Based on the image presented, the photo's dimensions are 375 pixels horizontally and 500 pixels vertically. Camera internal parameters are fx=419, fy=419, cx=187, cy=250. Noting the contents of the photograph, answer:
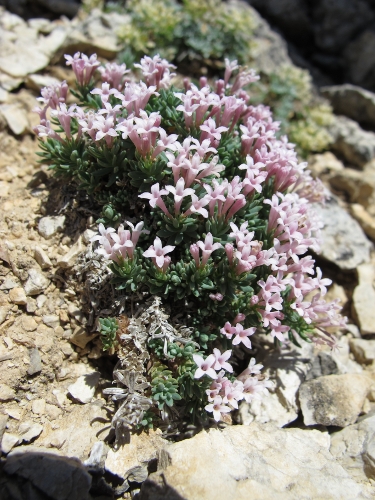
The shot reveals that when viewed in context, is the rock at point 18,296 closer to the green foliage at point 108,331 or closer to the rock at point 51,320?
the rock at point 51,320

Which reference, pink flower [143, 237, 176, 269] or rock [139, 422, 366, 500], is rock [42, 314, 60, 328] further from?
rock [139, 422, 366, 500]

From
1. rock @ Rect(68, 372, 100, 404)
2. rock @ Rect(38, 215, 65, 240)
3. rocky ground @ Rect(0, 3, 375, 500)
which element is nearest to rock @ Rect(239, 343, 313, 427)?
rocky ground @ Rect(0, 3, 375, 500)

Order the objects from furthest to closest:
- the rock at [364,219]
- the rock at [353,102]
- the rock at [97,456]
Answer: the rock at [353,102], the rock at [364,219], the rock at [97,456]

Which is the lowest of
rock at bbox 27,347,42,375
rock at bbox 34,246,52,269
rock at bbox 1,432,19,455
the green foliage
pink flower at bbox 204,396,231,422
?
rock at bbox 27,347,42,375

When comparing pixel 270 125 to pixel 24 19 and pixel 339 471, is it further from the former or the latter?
pixel 24 19

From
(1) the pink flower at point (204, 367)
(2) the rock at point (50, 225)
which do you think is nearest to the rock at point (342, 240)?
(1) the pink flower at point (204, 367)

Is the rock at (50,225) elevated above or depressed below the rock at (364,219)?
below
